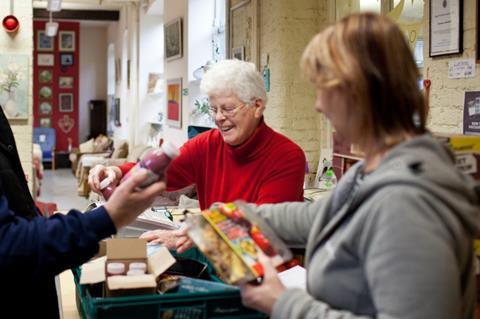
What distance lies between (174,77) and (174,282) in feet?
21.5

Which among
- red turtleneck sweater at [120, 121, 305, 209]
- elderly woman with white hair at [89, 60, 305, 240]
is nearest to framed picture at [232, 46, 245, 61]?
red turtleneck sweater at [120, 121, 305, 209]

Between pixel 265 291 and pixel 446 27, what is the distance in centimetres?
228

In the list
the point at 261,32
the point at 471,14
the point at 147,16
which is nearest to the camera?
the point at 471,14

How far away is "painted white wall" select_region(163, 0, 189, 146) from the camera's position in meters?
7.38

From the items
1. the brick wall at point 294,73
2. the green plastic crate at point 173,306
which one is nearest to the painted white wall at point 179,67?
the brick wall at point 294,73

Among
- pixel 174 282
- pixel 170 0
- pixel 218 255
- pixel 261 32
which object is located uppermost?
pixel 170 0

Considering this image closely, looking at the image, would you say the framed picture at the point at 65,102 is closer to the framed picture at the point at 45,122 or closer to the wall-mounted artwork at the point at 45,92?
the wall-mounted artwork at the point at 45,92

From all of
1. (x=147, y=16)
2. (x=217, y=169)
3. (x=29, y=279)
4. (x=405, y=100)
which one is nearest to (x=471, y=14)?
(x=217, y=169)

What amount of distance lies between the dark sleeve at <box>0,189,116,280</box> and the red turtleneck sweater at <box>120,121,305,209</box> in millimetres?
896

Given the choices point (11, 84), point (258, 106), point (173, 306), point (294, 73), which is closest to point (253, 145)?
point (258, 106)

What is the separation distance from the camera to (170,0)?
27.1ft

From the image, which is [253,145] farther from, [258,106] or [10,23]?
[10,23]

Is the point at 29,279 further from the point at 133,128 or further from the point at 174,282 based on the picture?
the point at 133,128

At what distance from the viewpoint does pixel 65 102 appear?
15.3m
